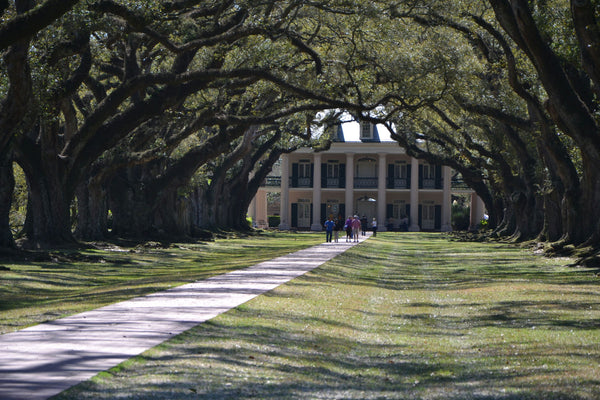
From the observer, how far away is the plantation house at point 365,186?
77.2 meters

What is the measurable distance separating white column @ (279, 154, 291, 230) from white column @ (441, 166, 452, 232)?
13.4 metres

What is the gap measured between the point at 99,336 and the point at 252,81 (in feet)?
64.2

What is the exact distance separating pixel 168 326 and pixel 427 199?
68753 mm

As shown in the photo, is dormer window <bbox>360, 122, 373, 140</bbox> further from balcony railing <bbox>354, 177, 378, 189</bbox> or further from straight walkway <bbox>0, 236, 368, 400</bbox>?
straight walkway <bbox>0, 236, 368, 400</bbox>

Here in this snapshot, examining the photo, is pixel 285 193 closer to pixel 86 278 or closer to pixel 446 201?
pixel 446 201

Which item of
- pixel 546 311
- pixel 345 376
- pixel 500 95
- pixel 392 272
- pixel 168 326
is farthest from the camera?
pixel 500 95

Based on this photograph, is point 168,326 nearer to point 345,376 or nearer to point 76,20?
point 345,376

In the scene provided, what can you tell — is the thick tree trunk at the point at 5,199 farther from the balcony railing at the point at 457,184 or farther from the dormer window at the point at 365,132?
the balcony railing at the point at 457,184

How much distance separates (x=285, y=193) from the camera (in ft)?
256

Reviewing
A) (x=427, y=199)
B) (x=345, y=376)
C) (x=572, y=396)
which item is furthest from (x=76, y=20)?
(x=427, y=199)

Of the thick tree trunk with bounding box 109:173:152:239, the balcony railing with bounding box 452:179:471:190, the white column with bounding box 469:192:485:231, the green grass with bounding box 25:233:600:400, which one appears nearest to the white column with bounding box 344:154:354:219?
the white column with bounding box 469:192:485:231

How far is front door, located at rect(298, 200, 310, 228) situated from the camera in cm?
8081

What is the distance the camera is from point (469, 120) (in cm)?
4369

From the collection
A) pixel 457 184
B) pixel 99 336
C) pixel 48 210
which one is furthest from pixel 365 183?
pixel 99 336
